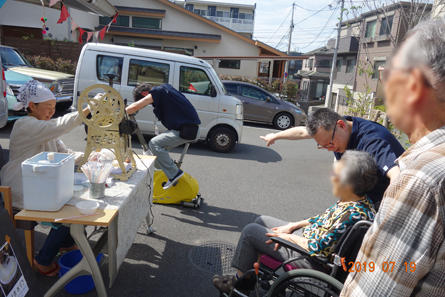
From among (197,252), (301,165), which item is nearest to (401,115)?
(197,252)

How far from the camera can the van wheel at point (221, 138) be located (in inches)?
277

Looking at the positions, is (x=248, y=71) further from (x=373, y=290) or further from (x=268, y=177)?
(x=373, y=290)

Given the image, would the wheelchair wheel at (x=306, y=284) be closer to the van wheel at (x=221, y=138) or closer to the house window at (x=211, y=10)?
the van wheel at (x=221, y=138)

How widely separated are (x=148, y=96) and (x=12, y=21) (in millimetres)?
15575

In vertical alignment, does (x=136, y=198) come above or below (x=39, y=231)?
above

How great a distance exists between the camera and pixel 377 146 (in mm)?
2203

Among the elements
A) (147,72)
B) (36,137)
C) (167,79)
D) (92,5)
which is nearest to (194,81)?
(167,79)

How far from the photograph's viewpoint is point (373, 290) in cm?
99

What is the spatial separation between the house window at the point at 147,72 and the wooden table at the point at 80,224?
15.9 feet

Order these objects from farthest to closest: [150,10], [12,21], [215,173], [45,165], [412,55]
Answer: [150,10] < [12,21] < [215,173] < [45,165] < [412,55]

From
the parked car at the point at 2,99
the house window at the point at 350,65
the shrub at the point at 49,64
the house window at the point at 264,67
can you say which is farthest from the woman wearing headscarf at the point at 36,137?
the house window at the point at 350,65

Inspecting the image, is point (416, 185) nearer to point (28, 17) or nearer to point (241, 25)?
point (28, 17)

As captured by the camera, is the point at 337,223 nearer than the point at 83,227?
Yes

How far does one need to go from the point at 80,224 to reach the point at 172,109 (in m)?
2.24
